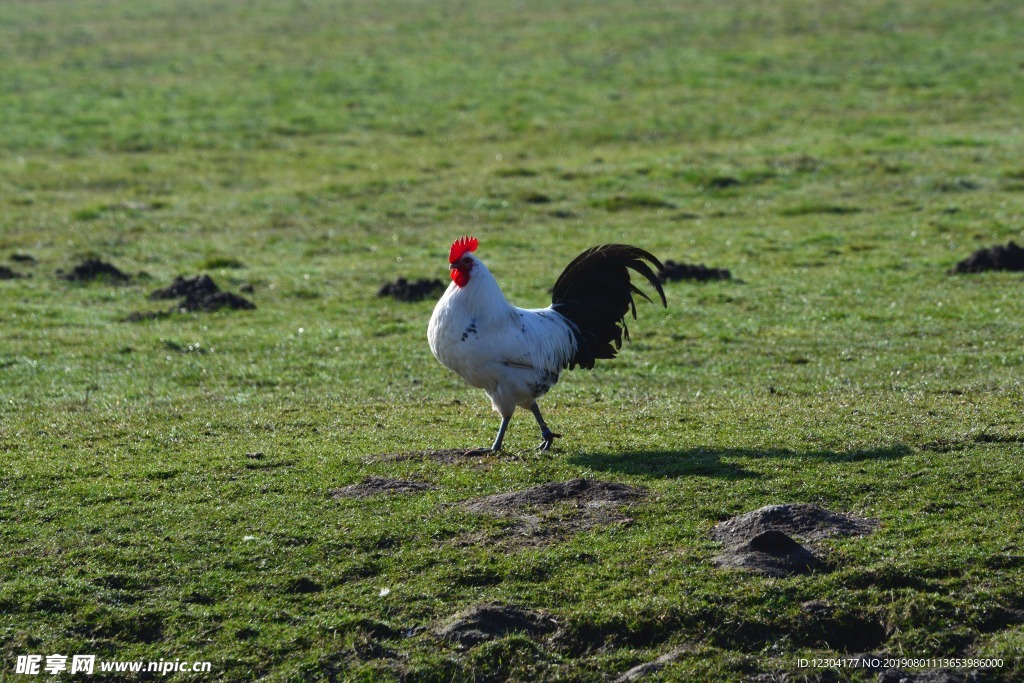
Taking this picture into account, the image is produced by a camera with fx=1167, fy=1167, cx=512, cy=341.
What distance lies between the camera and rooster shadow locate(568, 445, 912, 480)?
1062 cm

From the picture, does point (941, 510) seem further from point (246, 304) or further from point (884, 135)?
point (884, 135)

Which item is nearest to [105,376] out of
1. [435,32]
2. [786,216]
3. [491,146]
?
[786,216]

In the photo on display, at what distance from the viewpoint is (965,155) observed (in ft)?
99.2

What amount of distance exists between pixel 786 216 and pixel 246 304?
12.7 m

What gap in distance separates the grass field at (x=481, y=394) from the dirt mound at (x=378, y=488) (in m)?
0.18

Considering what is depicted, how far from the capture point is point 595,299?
13.0 metres

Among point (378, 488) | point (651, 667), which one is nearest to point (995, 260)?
point (378, 488)

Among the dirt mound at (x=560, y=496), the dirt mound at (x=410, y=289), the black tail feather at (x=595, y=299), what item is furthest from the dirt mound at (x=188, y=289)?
the dirt mound at (x=560, y=496)

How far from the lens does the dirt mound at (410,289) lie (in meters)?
20.5

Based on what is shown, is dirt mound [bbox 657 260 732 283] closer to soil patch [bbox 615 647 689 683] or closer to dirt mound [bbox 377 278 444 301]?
dirt mound [bbox 377 278 444 301]

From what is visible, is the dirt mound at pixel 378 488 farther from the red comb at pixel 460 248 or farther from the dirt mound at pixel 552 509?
the red comb at pixel 460 248

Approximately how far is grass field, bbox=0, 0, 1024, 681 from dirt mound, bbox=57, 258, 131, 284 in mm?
301

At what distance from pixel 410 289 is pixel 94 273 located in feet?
20.2

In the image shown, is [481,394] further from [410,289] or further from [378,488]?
[410,289]
